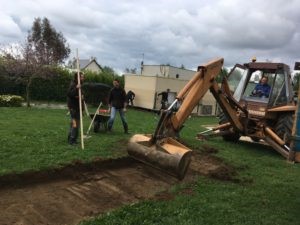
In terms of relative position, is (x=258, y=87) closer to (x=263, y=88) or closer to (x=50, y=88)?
(x=263, y=88)

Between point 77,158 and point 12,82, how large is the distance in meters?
19.7

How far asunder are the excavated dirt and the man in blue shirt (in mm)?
4199

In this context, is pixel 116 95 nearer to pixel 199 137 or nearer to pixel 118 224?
pixel 199 137

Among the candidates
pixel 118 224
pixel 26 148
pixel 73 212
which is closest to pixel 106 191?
pixel 73 212

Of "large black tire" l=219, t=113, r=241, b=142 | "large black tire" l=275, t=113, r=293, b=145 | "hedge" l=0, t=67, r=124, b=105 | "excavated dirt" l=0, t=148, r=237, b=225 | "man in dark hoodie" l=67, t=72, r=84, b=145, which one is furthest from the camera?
"hedge" l=0, t=67, r=124, b=105

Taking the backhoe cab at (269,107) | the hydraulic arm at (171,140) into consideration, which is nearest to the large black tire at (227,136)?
the backhoe cab at (269,107)

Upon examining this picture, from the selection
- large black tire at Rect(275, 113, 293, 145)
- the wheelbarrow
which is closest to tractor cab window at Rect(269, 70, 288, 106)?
large black tire at Rect(275, 113, 293, 145)

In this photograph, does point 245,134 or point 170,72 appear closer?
point 245,134

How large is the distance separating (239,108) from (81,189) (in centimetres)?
643

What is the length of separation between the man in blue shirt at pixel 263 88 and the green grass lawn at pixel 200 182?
182 cm

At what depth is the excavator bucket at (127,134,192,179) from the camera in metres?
6.98

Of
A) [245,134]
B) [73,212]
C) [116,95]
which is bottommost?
[73,212]

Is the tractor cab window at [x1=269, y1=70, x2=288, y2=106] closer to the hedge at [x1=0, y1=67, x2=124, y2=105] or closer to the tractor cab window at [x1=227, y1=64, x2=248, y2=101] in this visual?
the tractor cab window at [x1=227, y1=64, x2=248, y2=101]

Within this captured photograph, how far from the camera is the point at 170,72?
38.2 metres
